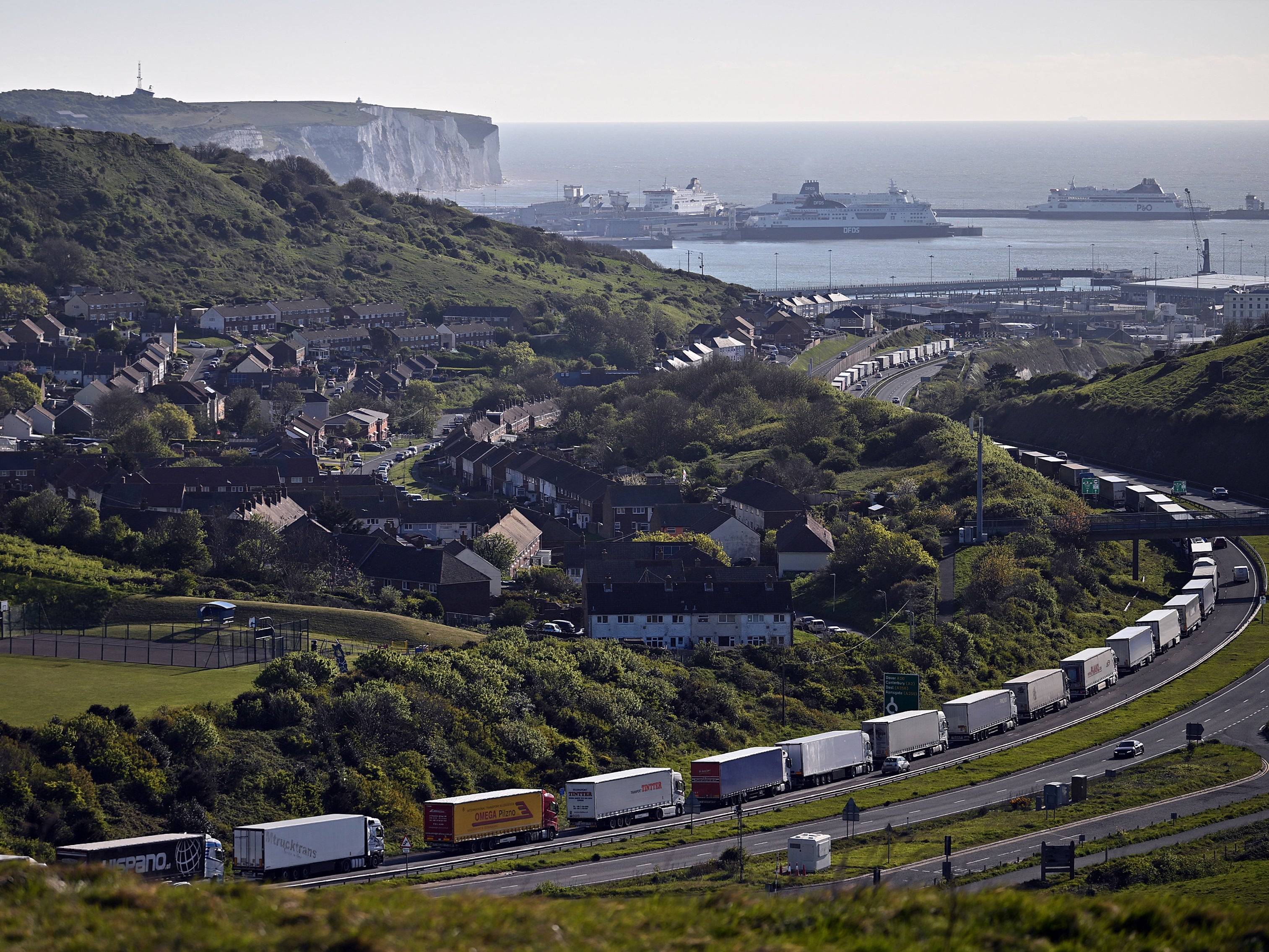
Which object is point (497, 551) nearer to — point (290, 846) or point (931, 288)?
point (290, 846)

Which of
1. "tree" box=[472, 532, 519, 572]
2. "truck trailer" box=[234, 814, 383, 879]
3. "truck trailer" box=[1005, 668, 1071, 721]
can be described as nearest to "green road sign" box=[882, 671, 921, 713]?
"truck trailer" box=[1005, 668, 1071, 721]

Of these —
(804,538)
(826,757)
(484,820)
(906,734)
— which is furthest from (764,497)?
(484,820)

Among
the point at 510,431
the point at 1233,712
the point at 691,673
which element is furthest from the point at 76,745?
the point at 510,431

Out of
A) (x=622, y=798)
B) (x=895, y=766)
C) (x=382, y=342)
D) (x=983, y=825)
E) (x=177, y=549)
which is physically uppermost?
(x=382, y=342)

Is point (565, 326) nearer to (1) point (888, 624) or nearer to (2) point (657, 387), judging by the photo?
(2) point (657, 387)

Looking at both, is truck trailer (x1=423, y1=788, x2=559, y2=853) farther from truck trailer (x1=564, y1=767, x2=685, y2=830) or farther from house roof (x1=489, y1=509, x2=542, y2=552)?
house roof (x1=489, y1=509, x2=542, y2=552)

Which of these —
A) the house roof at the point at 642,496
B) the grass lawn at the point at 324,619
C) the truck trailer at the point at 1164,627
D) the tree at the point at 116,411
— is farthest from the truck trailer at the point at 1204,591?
the tree at the point at 116,411

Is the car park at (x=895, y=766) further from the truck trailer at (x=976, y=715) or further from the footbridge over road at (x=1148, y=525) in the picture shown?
the footbridge over road at (x=1148, y=525)
